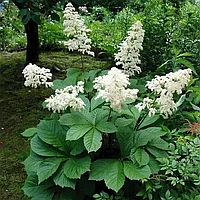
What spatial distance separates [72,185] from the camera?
7.30 feet

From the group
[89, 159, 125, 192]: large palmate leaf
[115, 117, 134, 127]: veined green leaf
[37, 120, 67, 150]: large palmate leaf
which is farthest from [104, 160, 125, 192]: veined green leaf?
[37, 120, 67, 150]: large palmate leaf

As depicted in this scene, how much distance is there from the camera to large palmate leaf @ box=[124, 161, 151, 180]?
84.8 inches

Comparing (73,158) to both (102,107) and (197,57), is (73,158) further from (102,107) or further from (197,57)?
(197,57)

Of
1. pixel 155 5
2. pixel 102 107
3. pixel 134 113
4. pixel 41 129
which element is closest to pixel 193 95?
pixel 134 113

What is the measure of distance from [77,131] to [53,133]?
25 cm

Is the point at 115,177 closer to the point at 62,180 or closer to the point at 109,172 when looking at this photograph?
the point at 109,172

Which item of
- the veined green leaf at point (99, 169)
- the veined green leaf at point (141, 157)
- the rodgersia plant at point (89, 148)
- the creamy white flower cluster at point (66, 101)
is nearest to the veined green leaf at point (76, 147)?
the rodgersia plant at point (89, 148)

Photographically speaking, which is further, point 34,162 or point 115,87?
point 34,162

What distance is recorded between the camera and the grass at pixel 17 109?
284cm

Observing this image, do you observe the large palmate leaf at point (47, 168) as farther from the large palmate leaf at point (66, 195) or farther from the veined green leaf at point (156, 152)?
the veined green leaf at point (156, 152)

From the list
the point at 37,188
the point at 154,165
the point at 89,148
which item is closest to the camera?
the point at 89,148

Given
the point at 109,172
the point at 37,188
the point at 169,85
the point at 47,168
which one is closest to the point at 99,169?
the point at 109,172

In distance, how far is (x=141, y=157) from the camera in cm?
226

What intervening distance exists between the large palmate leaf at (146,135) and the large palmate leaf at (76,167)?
0.31m
